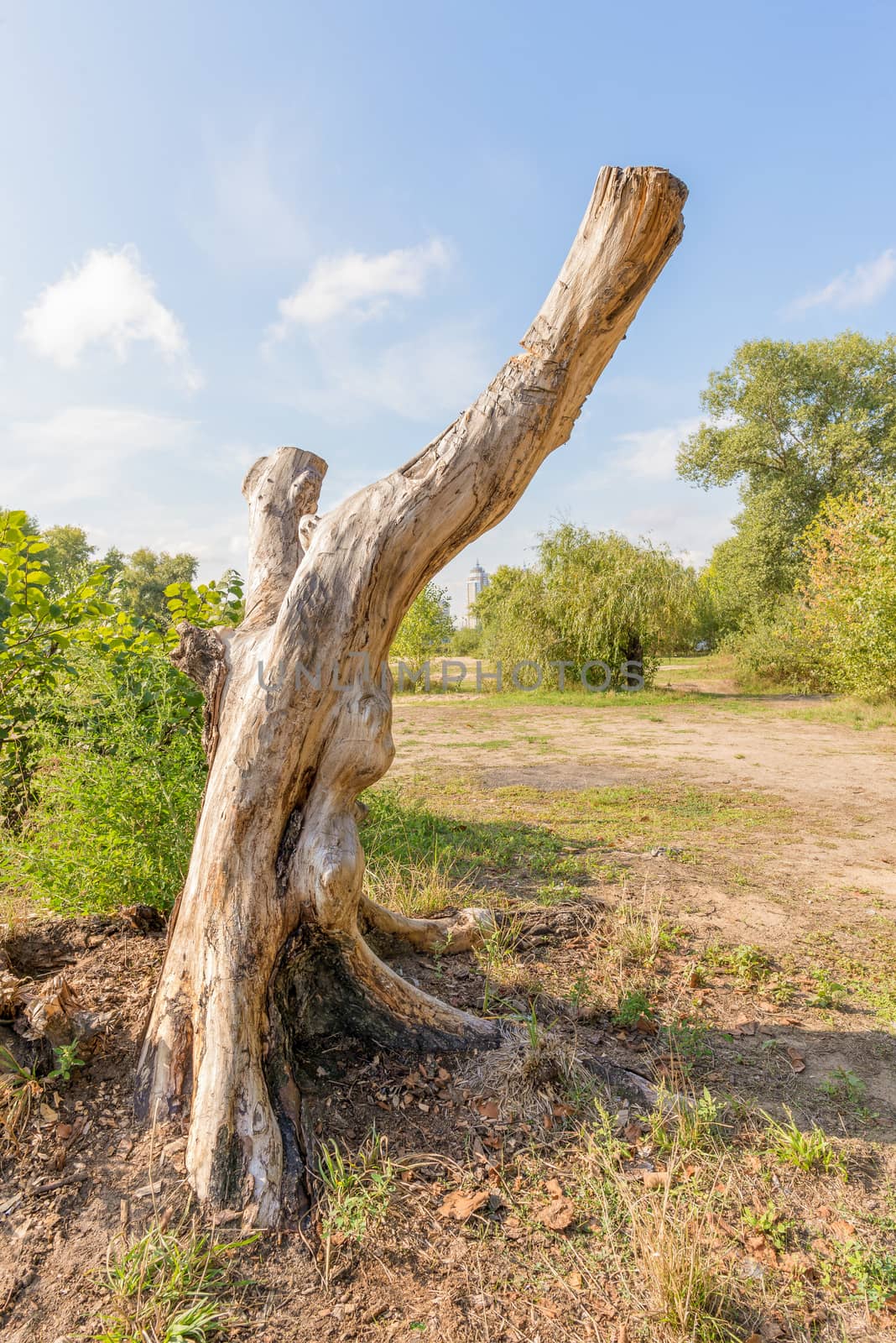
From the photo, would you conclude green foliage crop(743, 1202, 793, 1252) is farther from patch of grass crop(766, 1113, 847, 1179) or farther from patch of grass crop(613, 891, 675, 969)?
patch of grass crop(613, 891, 675, 969)

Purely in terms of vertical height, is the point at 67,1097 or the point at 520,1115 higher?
the point at 67,1097

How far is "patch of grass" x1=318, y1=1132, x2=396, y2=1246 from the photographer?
187 centimetres

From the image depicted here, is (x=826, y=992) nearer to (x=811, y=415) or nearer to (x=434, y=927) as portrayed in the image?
(x=434, y=927)

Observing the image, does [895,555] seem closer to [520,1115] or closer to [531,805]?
[531,805]

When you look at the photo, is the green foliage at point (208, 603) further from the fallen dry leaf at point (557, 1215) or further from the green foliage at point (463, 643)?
the green foliage at point (463, 643)

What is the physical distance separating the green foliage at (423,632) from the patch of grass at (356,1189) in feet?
69.0

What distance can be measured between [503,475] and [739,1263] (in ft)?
7.88

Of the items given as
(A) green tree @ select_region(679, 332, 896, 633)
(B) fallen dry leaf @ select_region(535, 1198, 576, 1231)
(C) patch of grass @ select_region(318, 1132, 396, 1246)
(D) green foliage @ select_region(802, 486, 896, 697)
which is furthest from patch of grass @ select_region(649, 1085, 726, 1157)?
(A) green tree @ select_region(679, 332, 896, 633)

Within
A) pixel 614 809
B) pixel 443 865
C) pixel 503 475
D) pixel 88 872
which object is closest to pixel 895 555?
pixel 614 809

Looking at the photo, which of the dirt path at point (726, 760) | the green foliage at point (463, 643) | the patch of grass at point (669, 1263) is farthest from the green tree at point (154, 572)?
the patch of grass at point (669, 1263)

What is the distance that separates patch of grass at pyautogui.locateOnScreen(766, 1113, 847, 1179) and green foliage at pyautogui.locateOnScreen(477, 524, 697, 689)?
16923mm

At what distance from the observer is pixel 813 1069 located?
2713mm

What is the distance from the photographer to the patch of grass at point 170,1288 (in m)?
1.58

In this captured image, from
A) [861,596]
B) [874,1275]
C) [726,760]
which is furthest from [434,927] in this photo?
[861,596]
